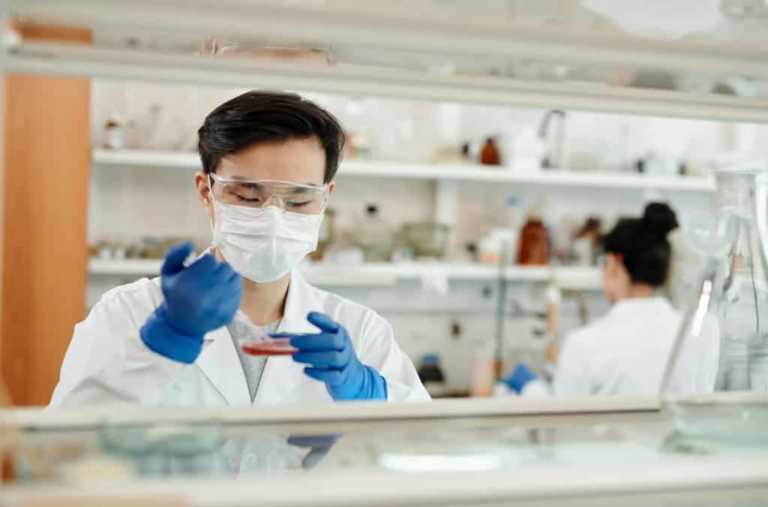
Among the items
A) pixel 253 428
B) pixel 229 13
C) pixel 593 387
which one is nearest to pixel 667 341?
pixel 593 387

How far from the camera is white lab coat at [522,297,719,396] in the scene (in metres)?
2.34

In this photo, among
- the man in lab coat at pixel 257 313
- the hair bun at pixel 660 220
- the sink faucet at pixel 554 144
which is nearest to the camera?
the man in lab coat at pixel 257 313

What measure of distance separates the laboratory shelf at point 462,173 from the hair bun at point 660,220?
3.45 ft

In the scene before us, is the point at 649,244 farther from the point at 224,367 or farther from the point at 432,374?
the point at 224,367

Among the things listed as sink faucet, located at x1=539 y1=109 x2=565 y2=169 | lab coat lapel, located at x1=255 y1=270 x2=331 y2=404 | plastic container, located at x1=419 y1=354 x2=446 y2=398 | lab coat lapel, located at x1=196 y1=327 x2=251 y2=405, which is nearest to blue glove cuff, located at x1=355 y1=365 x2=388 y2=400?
lab coat lapel, located at x1=255 y1=270 x2=331 y2=404

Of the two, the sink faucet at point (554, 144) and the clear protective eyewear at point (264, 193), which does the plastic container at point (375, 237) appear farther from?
the clear protective eyewear at point (264, 193)

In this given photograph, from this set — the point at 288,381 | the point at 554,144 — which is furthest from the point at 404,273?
the point at 288,381

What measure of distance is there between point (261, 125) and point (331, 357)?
0.46 meters

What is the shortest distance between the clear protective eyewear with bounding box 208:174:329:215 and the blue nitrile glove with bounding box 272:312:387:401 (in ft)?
0.87

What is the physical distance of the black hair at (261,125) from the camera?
1.38 metres

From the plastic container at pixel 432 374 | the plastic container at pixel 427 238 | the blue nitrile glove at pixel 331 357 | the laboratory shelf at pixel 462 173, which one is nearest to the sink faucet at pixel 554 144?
the laboratory shelf at pixel 462 173

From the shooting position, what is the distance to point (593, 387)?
7.94 feet

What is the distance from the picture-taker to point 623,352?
2.38 m

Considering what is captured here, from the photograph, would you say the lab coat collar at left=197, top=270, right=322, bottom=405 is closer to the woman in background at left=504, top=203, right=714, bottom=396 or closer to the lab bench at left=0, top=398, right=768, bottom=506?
the lab bench at left=0, top=398, right=768, bottom=506
